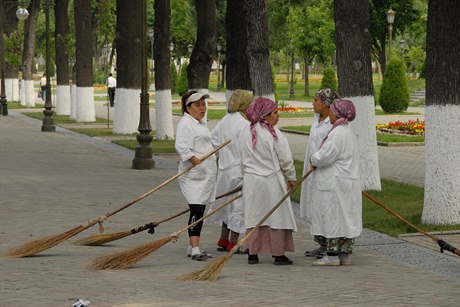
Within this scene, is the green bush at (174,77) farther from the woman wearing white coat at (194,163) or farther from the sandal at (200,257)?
the sandal at (200,257)

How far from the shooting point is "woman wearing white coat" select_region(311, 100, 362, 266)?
1098cm

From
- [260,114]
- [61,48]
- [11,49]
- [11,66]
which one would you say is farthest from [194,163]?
[11,66]

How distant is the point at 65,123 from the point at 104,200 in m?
25.1

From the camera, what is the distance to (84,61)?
40.4 metres

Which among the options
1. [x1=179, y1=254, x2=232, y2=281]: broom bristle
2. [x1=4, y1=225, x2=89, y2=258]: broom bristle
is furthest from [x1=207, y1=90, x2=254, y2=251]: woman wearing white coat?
[x1=179, y1=254, x2=232, y2=281]: broom bristle

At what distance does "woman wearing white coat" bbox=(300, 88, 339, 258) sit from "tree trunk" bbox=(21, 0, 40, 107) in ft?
150

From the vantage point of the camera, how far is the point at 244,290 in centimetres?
972

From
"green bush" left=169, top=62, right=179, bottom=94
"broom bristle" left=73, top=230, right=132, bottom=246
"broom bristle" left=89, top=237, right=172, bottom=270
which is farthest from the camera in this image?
"green bush" left=169, top=62, right=179, bottom=94

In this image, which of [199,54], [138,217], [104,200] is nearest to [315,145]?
[138,217]

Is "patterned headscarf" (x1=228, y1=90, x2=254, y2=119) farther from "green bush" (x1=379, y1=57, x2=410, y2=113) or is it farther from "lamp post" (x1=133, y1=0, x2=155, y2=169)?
"green bush" (x1=379, y1=57, x2=410, y2=113)

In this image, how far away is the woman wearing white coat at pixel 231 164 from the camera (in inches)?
471

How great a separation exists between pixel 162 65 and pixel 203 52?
8.86 feet

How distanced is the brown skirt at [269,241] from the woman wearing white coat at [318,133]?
0.48 meters

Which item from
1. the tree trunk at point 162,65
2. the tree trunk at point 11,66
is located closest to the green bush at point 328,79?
the tree trunk at point 11,66
